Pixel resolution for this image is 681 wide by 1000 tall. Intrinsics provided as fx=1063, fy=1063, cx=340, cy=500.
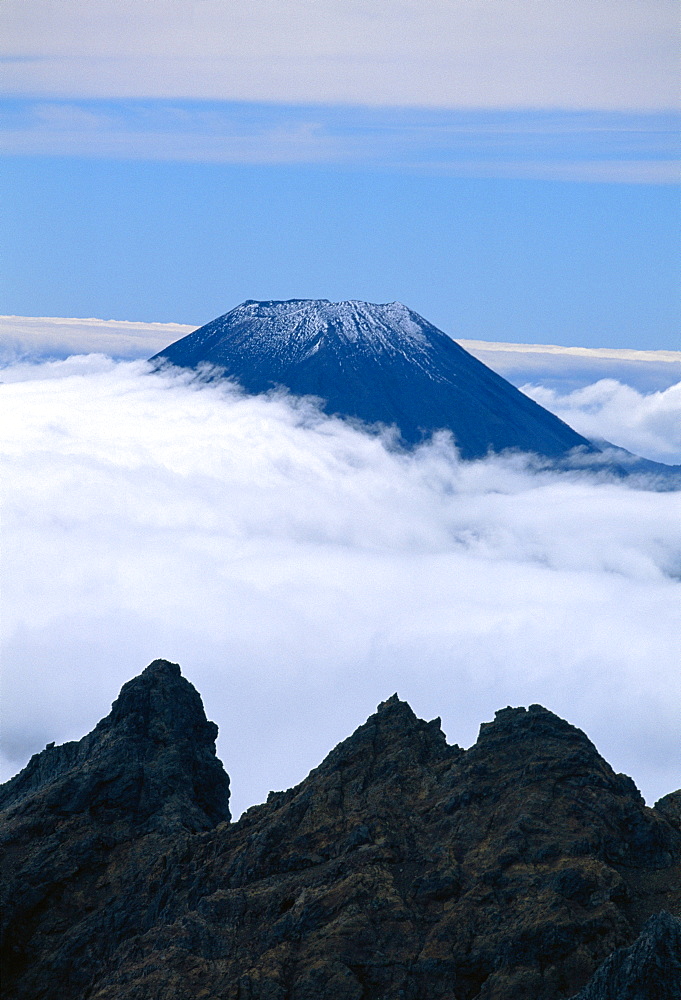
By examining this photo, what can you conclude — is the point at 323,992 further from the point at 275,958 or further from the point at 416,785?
the point at 416,785

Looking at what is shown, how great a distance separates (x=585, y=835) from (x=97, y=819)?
67.2 feet

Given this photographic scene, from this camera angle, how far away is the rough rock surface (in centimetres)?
3178

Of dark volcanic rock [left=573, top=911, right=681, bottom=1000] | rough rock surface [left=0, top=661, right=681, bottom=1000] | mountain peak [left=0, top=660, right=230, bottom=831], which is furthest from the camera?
mountain peak [left=0, top=660, right=230, bottom=831]

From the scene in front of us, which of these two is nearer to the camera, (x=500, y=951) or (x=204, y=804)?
(x=500, y=951)

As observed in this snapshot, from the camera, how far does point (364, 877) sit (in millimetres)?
34938

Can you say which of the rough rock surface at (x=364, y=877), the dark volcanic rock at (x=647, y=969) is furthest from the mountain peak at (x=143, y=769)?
the dark volcanic rock at (x=647, y=969)

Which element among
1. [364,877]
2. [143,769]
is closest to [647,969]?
[364,877]

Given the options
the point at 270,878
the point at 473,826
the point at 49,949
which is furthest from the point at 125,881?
the point at 473,826

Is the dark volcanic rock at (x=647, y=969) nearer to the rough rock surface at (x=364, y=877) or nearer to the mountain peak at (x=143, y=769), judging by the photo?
the rough rock surface at (x=364, y=877)

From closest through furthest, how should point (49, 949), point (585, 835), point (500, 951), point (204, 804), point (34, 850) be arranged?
point (500, 951)
point (585, 835)
point (49, 949)
point (34, 850)
point (204, 804)

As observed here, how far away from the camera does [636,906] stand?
3284 centimetres

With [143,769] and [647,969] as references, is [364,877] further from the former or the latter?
[143,769]

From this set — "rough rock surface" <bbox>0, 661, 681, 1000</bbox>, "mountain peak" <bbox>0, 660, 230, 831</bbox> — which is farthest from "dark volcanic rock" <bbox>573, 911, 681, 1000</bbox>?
"mountain peak" <bbox>0, 660, 230, 831</bbox>

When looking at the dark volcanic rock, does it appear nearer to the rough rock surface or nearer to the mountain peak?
the rough rock surface
